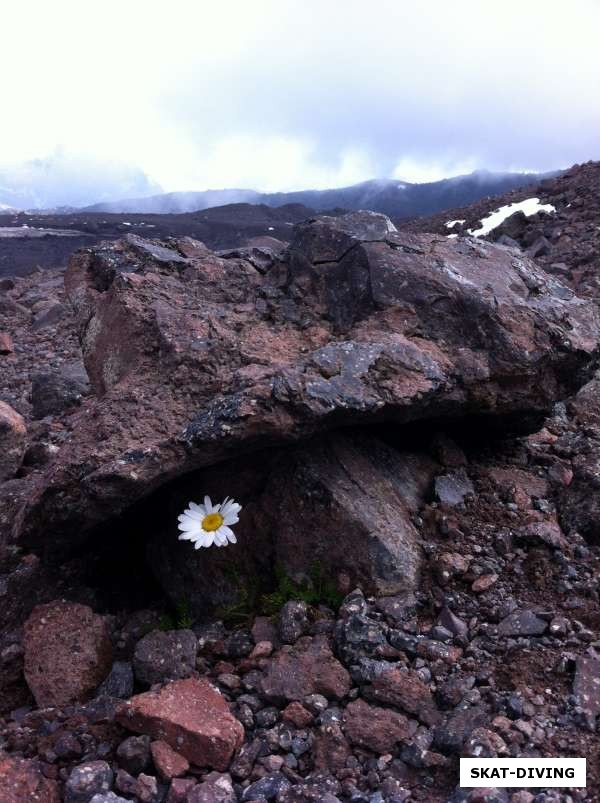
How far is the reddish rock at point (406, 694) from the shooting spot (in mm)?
2555

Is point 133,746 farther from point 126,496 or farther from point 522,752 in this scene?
point 522,752

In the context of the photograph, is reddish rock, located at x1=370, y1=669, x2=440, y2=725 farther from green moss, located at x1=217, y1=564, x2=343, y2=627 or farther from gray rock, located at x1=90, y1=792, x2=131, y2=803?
gray rock, located at x1=90, y1=792, x2=131, y2=803

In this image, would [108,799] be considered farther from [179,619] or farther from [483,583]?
[483,583]

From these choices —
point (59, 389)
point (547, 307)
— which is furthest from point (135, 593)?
point (59, 389)

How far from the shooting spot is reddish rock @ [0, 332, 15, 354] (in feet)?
30.1

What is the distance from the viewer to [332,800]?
221cm

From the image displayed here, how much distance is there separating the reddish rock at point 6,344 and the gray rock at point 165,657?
7164mm

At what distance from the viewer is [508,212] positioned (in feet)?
55.7

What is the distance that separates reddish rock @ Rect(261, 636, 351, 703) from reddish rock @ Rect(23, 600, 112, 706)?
0.82 metres

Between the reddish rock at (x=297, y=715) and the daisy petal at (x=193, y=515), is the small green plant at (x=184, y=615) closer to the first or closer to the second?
the daisy petal at (x=193, y=515)

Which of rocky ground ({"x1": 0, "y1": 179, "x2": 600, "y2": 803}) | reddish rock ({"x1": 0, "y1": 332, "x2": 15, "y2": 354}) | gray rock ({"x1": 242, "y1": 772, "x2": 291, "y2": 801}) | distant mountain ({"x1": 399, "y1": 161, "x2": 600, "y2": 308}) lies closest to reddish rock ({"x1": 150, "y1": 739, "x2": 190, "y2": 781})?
rocky ground ({"x1": 0, "y1": 179, "x2": 600, "y2": 803})

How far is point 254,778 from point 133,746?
1.46 feet

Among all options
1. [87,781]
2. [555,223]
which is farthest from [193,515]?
[555,223]

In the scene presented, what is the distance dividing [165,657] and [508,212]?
1621 cm
